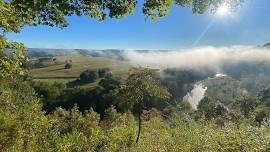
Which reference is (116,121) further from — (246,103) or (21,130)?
(246,103)

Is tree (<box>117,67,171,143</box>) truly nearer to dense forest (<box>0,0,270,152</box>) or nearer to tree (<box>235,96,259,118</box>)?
dense forest (<box>0,0,270,152</box>)

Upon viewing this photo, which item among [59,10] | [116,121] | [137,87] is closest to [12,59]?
[59,10]

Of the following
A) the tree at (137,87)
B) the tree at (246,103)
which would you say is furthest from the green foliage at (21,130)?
the tree at (246,103)

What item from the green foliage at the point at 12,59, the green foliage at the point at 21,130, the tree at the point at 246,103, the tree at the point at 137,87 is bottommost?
the tree at the point at 246,103

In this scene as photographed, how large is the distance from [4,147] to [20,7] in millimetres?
35311

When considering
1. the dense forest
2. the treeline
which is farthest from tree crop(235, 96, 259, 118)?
the treeline

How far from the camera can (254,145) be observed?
16703 mm

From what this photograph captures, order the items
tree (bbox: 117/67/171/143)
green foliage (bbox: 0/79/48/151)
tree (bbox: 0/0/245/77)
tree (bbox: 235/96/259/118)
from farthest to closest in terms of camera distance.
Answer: tree (bbox: 235/96/259/118) → tree (bbox: 117/67/171/143) → green foliage (bbox: 0/79/48/151) → tree (bbox: 0/0/245/77)

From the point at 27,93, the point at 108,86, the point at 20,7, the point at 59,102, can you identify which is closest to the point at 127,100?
the point at 20,7

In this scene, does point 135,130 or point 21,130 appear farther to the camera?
point 135,130

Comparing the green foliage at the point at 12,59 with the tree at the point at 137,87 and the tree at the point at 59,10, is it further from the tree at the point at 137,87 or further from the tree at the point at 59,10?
the tree at the point at 137,87

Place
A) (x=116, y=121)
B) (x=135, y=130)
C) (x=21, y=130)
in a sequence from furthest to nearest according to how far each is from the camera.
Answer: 1. (x=116, y=121)
2. (x=135, y=130)
3. (x=21, y=130)

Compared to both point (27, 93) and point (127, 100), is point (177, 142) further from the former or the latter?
point (27, 93)

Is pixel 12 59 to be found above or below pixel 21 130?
above
